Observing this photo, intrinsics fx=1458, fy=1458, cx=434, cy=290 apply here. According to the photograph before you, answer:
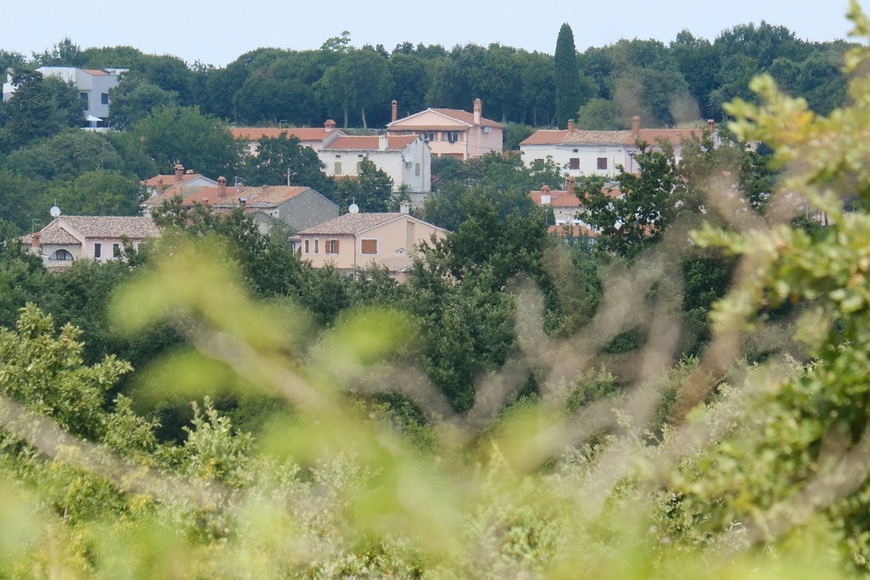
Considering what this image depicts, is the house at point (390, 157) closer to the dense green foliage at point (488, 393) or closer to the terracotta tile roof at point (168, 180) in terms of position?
the terracotta tile roof at point (168, 180)

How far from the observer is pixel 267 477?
257 inches

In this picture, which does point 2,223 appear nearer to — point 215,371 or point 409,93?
point 215,371

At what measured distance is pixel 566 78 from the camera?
61.4 metres

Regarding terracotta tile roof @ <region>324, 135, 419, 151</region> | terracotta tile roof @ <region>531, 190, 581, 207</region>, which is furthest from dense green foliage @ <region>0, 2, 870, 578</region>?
terracotta tile roof @ <region>324, 135, 419, 151</region>

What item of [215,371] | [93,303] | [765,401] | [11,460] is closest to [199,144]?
[93,303]

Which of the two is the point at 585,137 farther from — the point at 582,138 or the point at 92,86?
the point at 92,86

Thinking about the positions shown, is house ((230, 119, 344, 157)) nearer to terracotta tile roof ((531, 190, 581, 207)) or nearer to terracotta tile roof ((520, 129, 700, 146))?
terracotta tile roof ((520, 129, 700, 146))

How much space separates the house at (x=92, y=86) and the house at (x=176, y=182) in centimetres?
1553

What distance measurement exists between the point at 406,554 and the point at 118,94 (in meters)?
65.0

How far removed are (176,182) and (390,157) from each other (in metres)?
8.67

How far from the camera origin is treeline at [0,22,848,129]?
2532 inches

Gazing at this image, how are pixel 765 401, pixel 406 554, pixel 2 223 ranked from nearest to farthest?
pixel 765 401 → pixel 406 554 → pixel 2 223

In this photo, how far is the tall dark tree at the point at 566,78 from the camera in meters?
58.4

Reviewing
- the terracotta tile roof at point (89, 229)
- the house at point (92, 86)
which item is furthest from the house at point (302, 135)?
the terracotta tile roof at point (89, 229)
